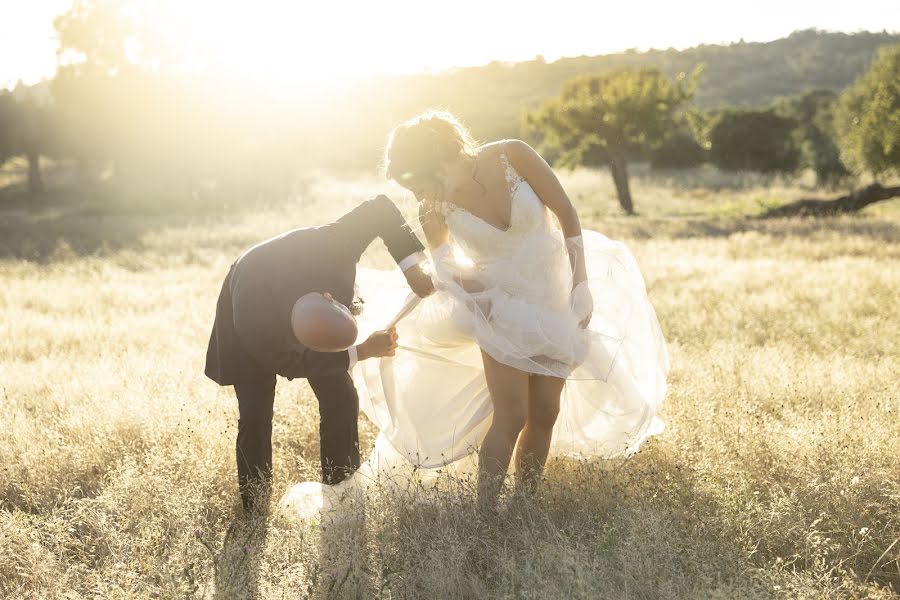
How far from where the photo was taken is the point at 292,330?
11.9 feet

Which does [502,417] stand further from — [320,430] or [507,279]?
[320,430]

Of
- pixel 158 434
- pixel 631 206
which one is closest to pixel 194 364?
pixel 158 434

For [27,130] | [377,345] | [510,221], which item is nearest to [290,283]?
[377,345]

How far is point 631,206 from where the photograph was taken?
1139 inches

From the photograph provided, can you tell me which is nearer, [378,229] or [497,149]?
[378,229]

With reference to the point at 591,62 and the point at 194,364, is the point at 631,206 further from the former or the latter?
the point at 591,62

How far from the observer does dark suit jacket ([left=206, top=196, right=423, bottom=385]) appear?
3695 mm

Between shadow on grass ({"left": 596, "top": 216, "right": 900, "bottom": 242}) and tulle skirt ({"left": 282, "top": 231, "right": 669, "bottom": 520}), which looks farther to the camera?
shadow on grass ({"left": 596, "top": 216, "right": 900, "bottom": 242})

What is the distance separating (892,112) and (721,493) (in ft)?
90.6

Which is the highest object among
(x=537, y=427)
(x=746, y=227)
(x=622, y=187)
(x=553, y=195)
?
(x=553, y=195)

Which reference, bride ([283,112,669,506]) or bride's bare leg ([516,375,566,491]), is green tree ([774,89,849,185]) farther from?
bride's bare leg ([516,375,566,491])

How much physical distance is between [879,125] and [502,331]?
1090 inches

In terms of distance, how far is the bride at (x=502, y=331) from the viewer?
4.17 m

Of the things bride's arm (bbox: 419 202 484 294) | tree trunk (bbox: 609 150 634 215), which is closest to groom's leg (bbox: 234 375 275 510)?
bride's arm (bbox: 419 202 484 294)
